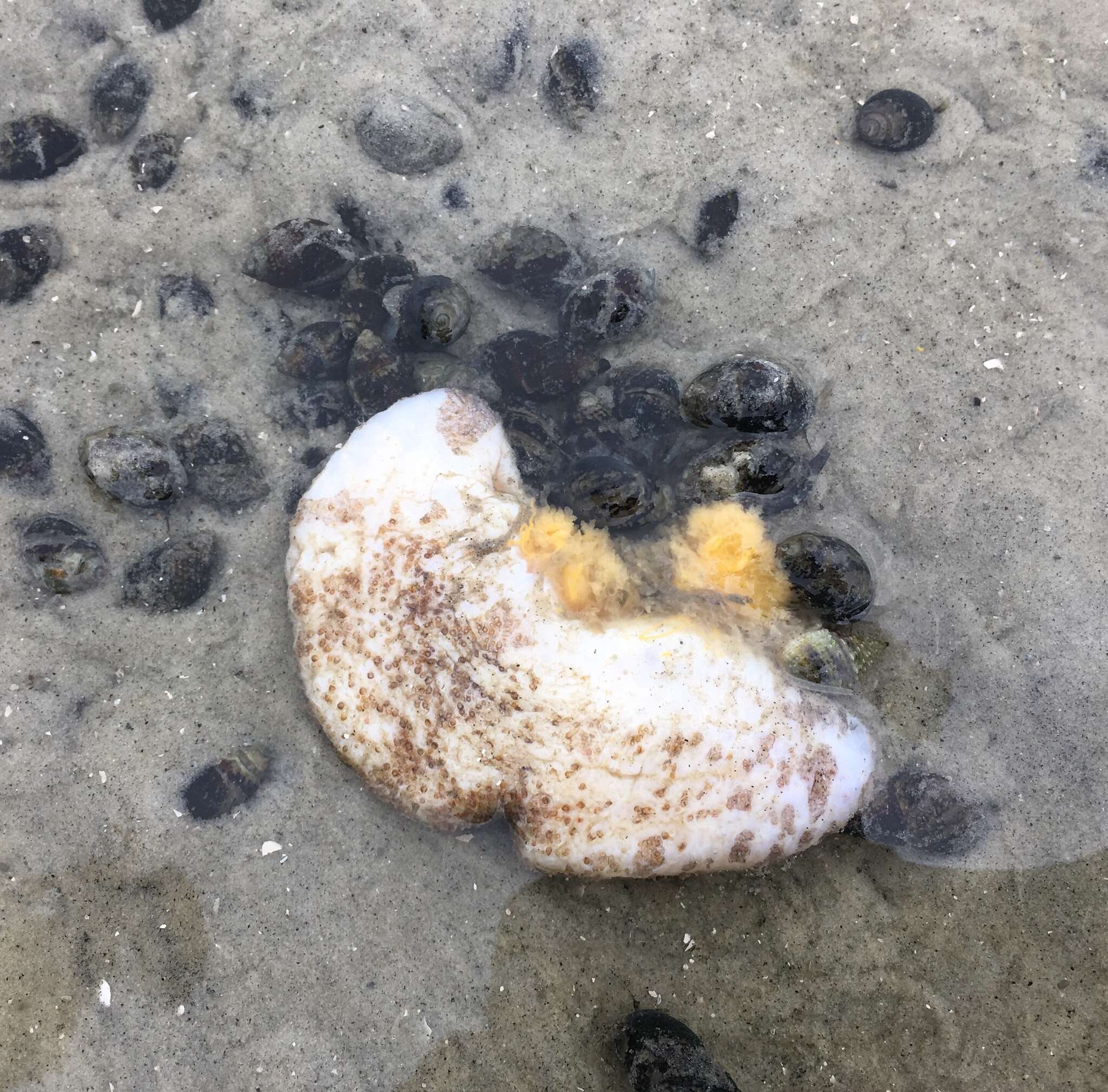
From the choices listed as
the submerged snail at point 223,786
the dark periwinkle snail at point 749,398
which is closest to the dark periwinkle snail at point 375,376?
the dark periwinkle snail at point 749,398

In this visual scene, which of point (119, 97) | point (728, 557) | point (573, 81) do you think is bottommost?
point (728, 557)

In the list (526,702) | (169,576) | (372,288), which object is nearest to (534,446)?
(372,288)

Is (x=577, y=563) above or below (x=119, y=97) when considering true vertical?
below

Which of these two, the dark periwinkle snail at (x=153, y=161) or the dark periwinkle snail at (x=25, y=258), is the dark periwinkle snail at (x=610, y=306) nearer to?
the dark periwinkle snail at (x=153, y=161)

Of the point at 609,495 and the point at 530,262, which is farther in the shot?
the point at 530,262

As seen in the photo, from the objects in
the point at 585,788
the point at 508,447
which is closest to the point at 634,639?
the point at 585,788

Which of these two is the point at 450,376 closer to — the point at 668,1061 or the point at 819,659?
the point at 819,659

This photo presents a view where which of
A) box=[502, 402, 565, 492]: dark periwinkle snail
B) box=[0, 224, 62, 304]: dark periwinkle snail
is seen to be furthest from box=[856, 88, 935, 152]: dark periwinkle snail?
box=[0, 224, 62, 304]: dark periwinkle snail
